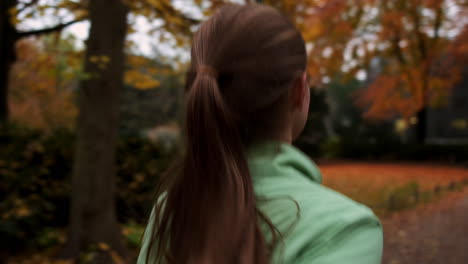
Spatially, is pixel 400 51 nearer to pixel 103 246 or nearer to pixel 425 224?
pixel 425 224

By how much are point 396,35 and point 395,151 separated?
6.27m

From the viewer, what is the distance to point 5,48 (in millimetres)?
7773

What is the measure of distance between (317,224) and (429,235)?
6200 mm

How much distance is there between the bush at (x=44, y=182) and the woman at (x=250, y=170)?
3.17m

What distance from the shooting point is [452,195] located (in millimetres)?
9586

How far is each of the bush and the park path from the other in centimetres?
340

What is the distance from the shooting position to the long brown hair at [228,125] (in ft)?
2.70

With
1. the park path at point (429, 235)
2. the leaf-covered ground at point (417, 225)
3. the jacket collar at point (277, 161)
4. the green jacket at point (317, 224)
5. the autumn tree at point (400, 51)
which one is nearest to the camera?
the green jacket at point (317, 224)

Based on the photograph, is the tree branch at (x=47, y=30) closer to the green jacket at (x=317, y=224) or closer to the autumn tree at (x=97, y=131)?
the autumn tree at (x=97, y=131)

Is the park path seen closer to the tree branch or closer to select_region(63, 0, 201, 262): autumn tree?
select_region(63, 0, 201, 262): autumn tree

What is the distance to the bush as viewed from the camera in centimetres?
464

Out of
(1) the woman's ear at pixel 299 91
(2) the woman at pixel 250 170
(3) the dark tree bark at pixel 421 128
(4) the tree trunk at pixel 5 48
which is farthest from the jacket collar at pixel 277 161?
(3) the dark tree bark at pixel 421 128

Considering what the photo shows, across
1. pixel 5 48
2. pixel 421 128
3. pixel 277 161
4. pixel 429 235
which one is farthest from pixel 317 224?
pixel 421 128

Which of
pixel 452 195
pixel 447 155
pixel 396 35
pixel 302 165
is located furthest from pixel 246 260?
pixel 447 155
